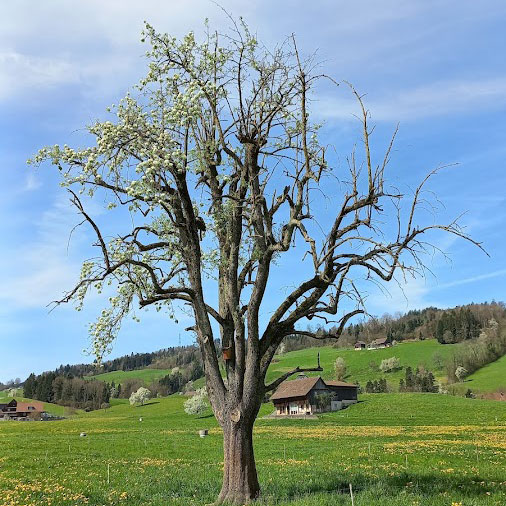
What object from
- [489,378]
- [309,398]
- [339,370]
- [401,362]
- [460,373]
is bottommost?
[489,378]

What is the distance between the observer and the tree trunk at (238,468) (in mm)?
14344

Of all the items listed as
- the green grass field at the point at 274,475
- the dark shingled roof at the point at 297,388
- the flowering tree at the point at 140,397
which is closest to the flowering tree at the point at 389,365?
the dark shingled roof at the point at 297,388

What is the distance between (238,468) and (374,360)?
16993 cm

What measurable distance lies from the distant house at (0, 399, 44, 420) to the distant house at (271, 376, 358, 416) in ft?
294

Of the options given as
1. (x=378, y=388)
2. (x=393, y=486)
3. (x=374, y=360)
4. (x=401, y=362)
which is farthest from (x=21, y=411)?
(x=393, y=486)

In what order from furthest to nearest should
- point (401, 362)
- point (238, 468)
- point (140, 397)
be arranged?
1. point (401, 362)
2. point (140, 397)
3. point (238, 468)

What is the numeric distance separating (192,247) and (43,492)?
33.2ft

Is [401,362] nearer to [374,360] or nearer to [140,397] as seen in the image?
[374,360]

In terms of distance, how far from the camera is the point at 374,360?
176375mm

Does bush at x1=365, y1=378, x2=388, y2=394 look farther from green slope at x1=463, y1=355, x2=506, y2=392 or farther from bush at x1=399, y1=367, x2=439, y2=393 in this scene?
green slope at x1=463, y1=355, x2=506, y2=392

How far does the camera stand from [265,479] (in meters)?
18.8

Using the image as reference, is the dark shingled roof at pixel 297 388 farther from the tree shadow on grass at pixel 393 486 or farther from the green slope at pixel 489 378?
the tree shadow on grass at pixel 393 486

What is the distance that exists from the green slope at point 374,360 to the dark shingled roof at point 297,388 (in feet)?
147

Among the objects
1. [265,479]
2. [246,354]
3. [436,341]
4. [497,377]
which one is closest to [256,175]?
[246,354]
